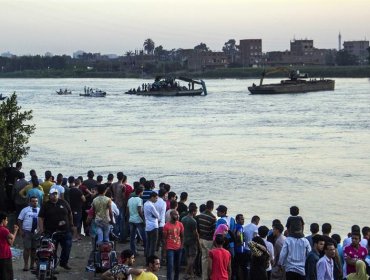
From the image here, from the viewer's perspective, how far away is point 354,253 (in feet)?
36.1

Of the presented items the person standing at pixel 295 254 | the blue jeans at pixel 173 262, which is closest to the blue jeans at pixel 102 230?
the blue jeans at pixel 173 262

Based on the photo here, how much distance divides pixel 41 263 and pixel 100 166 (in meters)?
29.3

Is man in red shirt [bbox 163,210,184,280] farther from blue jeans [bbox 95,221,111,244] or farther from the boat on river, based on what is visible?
the boat on river

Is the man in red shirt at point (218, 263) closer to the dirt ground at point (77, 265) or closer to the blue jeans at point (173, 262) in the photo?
the blue jeans at point (173, 262)

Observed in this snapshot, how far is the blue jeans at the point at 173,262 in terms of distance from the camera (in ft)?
40.8

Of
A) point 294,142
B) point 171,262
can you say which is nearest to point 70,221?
point 171,262

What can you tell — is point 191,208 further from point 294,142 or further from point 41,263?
point 294,142

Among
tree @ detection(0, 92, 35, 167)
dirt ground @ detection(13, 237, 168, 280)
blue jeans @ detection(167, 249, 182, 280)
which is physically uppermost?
tree @ detection(0, 92, 35, 167)

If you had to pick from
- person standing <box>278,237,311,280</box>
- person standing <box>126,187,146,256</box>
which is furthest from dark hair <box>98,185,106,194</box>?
person standing <box>278,237,311,280</box>

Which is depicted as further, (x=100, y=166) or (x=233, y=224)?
(x=100, y=166)

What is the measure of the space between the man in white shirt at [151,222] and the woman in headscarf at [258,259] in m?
2.55

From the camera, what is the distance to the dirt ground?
12.8 metres

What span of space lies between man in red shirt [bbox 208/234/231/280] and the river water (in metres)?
13.3

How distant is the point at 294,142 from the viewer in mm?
54281
